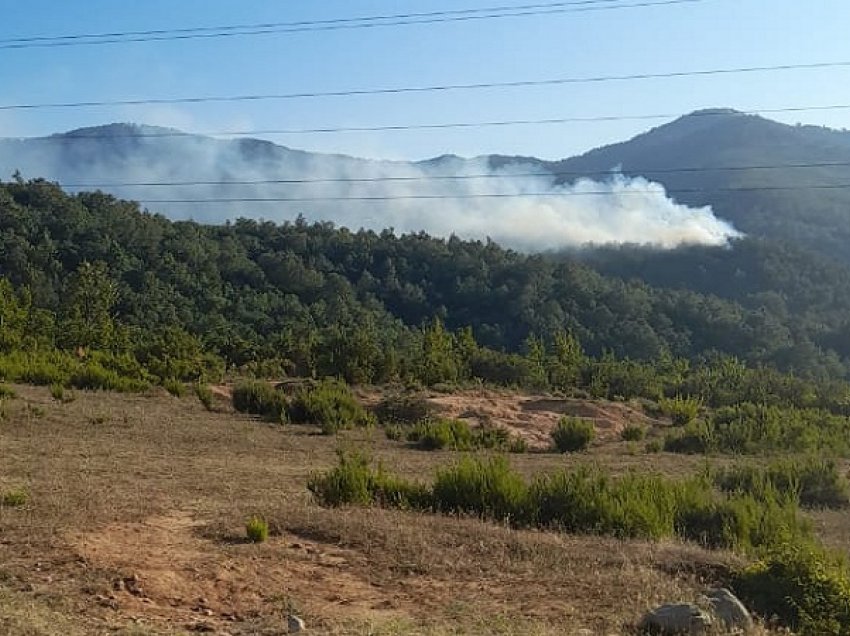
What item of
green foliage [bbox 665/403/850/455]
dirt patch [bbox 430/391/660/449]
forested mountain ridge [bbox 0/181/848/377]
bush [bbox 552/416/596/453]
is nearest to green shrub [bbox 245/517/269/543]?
bush [bbox 552/416/596/453]

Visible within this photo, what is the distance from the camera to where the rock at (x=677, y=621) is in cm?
547

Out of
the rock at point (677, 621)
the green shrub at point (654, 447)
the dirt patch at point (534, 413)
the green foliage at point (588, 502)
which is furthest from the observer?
the dirt patch at point (534, 413)

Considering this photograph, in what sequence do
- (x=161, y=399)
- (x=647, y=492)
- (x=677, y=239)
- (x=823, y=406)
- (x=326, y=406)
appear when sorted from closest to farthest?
(x=647, y=492), (x=326, y=406), (x=161, y=399), (x=823, y=406), (x=677, y=239)

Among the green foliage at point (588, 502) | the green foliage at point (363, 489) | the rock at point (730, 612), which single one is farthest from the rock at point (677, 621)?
the green foliage at point (363, 489)

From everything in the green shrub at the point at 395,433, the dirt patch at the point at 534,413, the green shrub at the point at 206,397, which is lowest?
the dirt patch at the point at 534,413

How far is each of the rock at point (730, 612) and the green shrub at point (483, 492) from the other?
3.50 m

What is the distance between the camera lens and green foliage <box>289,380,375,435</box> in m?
22.3

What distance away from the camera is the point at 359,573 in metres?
7.08

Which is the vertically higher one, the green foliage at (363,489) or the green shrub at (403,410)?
the green foliage at (363,489)

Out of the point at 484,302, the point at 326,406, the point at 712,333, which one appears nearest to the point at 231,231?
the point at 484,302

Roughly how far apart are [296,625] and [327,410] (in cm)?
1705

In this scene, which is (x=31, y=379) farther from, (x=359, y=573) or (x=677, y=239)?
(x=677, y=239)

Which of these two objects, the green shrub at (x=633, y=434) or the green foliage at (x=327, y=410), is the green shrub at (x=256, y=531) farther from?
the green shrub at (x=633, y=434)

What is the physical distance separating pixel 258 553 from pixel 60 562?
1.51m
